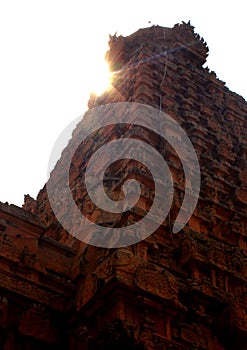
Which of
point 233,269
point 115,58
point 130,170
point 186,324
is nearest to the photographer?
point 186,324

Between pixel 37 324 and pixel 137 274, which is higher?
pixel 137 274

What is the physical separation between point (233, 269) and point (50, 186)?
870 cm

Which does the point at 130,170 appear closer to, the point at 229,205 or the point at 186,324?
the point at 229,205

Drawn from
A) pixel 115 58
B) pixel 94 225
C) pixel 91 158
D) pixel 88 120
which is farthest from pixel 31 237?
pixel 115 58

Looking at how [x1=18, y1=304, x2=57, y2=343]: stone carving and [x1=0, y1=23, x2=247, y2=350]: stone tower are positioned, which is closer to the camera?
[x1=0, y1=23, x2=247, y2=350]: stone tower

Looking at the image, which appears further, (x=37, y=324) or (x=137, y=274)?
(x=37, y=324)

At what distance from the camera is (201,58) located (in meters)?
22.9

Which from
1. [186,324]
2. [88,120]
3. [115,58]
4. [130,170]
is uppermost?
[115,58]

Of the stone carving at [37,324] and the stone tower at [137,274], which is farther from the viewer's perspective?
the stone carving at [37,324]

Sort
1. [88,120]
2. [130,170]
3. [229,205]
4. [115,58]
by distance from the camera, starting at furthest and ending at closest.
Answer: [115,58]
[88,120]
[229,205]
[130,170]

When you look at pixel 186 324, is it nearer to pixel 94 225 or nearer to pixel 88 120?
pixel 94 225

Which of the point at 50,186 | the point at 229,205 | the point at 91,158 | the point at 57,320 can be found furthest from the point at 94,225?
the point at 50,186

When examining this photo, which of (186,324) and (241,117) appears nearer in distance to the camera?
(186,324)

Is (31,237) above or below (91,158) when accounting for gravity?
below
